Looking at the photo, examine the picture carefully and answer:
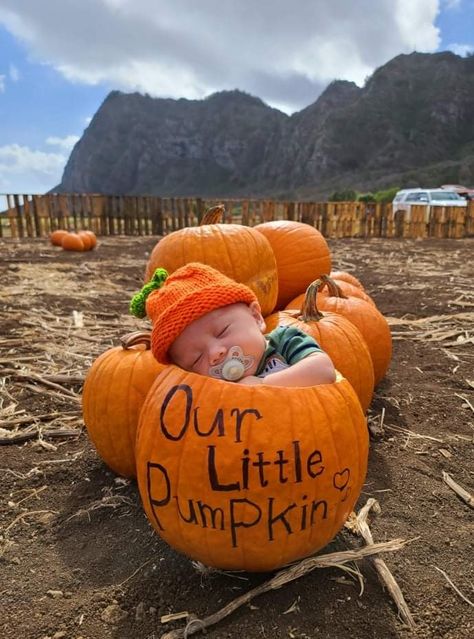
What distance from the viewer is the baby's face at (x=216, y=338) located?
2.09 meters

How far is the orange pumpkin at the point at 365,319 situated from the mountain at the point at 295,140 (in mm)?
76143

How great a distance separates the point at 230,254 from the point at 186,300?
173cm

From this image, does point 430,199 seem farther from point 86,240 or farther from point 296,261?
point 296,261

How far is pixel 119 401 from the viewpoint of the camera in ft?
9.31

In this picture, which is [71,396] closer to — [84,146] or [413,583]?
[413,583]

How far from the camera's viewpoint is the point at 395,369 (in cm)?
465

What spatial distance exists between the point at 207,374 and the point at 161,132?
170 metres

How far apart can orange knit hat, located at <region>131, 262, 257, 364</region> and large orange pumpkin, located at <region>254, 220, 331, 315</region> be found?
8.45ft

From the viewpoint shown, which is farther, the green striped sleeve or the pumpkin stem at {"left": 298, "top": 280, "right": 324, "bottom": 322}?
the pumpkin stem at {"left": 298, "top": 280, "right": 324, "bottom": 322}

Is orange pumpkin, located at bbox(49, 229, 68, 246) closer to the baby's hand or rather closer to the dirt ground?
the dirt ground

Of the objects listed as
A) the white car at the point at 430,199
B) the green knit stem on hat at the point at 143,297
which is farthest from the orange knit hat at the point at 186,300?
the white car at the point at 430,199

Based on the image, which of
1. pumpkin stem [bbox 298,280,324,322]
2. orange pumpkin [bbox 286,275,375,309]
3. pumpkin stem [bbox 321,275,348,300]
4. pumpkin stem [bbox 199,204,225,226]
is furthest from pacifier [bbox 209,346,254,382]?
pumpkin stem [bbox 199,204,225,226]

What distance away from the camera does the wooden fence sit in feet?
67.6

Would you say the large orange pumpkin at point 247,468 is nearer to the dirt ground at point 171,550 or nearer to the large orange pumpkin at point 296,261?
the dirt ground at point 171,550
